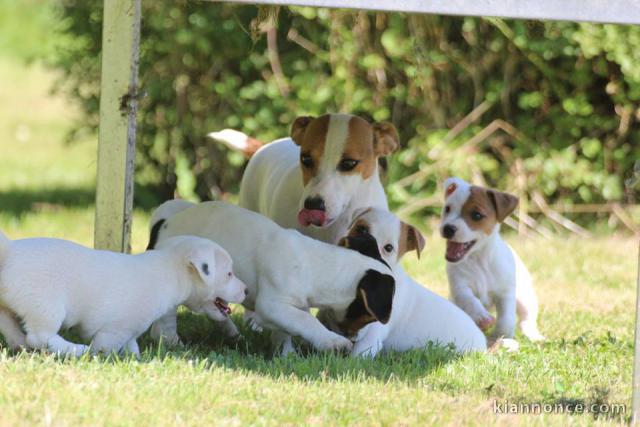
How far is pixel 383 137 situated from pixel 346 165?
0.37 meters

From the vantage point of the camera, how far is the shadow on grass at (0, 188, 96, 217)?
12109 millimetres

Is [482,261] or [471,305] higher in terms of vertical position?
[482,261]

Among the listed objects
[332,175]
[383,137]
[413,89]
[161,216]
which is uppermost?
[413,89]

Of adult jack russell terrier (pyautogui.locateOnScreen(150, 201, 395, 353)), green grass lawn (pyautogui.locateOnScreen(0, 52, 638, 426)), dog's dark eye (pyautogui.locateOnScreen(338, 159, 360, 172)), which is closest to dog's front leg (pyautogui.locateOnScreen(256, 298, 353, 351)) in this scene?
adult jack russell terrier (pyautogui.locateOnScreen(150, 201, 395, 353))

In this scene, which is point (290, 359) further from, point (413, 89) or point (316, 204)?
point (413, 89)

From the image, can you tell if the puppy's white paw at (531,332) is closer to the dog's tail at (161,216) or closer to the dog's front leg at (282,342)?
the dog's front leg at (282,342)

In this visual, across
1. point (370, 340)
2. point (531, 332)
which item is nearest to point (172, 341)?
point (370, 340)

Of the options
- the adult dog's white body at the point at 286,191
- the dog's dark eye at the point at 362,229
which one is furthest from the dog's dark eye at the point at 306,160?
the dog's dark eye at the point at 362,229

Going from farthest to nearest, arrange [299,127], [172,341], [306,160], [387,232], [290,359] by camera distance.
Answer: [299,127]
[306,160]
[387,232]
[172,341]
[290,359]

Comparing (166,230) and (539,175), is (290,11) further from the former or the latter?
(166,230)

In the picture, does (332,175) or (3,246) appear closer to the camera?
(3,246)

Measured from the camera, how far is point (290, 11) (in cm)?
1149

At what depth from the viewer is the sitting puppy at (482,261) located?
716cm

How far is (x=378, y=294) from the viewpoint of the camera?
18.4ft
